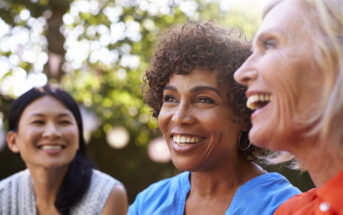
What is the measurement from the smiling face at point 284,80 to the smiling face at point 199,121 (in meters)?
0.49

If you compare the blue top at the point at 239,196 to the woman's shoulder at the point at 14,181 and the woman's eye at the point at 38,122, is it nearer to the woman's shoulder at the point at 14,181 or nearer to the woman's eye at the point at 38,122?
the woman's eye at the point at 38,122

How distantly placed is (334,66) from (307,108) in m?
0.16

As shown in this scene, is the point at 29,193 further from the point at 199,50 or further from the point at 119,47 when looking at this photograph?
the point at 119,47

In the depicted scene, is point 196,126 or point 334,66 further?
point 196,126

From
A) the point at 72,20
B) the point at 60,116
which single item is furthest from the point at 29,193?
the point at 72,20

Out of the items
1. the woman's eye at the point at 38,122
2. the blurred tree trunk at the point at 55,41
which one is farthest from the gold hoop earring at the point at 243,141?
the blurred tree trunk at the point at 55,41

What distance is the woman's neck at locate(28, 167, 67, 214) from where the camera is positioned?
3250 millimetres

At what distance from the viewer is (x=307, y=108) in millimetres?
1343

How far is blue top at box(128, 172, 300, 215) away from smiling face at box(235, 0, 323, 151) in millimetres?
535

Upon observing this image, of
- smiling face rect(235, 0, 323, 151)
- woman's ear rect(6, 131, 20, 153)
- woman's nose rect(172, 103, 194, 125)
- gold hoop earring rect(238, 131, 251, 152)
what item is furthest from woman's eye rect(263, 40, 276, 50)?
woman's ear rect(6, 131, 20, 153)

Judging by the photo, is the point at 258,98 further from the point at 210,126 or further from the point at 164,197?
the point at 164,197

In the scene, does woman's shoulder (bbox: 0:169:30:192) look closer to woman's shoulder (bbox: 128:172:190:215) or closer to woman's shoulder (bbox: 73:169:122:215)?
woman's shoulder (bbox: 73:169:122:215)

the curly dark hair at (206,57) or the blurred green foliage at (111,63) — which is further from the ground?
the blurred green foliage at (111,63)

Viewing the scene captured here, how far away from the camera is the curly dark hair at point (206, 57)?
6.51ft
